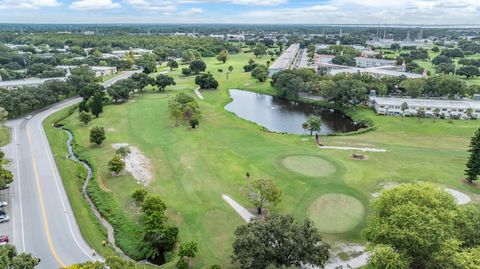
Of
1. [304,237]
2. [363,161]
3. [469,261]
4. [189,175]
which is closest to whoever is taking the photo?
[469,261]

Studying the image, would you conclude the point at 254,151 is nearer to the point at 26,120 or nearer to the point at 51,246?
the point at 51,246

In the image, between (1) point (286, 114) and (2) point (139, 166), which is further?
(1) point (286, 114)

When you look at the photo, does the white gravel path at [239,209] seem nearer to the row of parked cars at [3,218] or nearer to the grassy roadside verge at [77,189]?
the grassy roadside verge at [77,189]

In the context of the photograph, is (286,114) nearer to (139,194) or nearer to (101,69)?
(139,194)

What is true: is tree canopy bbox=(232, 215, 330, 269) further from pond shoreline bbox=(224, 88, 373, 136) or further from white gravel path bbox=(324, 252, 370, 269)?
pond shoreline bbox=(224, 88, 373, 136)

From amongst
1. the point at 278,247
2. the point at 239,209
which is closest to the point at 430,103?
the point at 239,209

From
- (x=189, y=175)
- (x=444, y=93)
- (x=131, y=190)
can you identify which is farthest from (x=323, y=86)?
(x=131, y=190)

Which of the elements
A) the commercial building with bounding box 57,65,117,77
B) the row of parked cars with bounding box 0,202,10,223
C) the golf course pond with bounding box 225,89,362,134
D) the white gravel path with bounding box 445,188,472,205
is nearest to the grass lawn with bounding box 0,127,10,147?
the row of parked cars with bounding box 0,202,10,223
